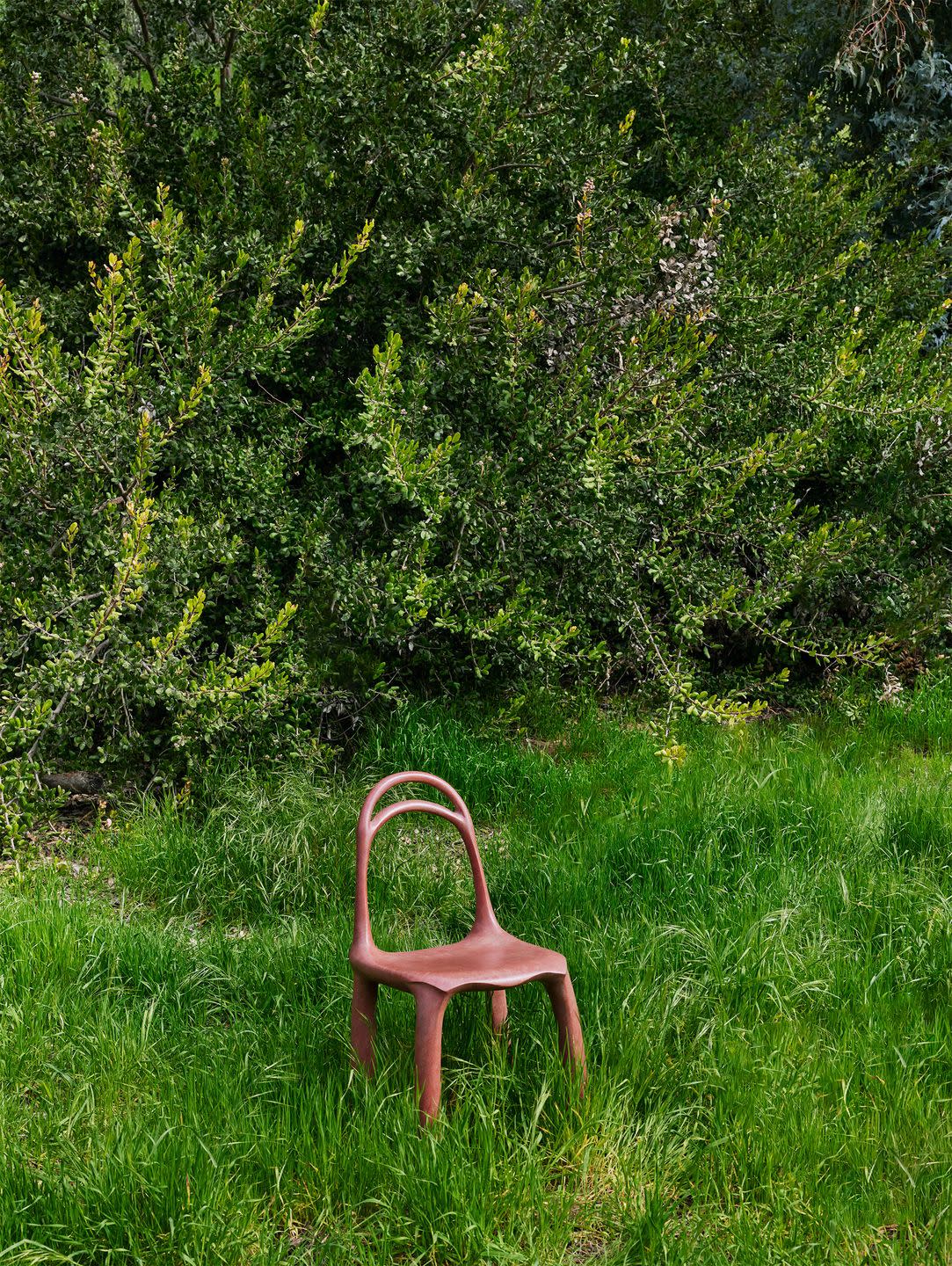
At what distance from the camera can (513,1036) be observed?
10.8 feet

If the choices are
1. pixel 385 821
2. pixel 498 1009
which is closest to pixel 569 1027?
pixel 498 1009

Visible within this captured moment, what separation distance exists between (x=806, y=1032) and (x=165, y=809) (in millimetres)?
2701

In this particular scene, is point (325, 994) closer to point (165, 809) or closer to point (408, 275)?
point (165, 809)

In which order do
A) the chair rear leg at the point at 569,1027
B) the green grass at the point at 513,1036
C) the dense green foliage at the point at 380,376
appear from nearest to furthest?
the green grass at the point at 513,1036
the chair rear leg at the point at 569,1027
the dense green foliage at the point at 380,376

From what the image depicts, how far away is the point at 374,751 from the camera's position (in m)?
5.51

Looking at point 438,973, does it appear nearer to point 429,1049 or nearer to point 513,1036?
point 429,1049

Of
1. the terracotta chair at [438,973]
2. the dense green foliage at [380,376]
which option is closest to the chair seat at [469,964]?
the terracotta chair at [438,973]

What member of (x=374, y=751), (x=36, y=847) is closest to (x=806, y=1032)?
(x=374, y=751)

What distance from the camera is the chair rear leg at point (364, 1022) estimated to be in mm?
3057

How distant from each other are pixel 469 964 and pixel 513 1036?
49 centimetres

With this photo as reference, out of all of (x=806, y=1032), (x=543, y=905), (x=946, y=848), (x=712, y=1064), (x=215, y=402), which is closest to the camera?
(x=712, y=1064)

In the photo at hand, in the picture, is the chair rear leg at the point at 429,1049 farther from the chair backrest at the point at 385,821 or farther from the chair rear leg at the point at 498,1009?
the chair rear leg at the point at 498,1009

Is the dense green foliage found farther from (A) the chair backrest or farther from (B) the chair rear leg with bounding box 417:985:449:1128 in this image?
(B) the chair rear leg with bounding box 417:985:449:1128

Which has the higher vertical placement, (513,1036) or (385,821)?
(385,821)
